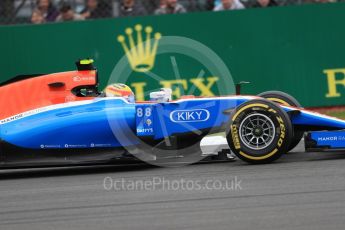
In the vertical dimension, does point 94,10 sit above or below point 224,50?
above

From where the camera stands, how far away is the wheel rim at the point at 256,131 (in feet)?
26.0

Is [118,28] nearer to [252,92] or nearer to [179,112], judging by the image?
[252,92]

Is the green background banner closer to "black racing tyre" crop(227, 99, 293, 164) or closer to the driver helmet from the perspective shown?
A: the driver helmet

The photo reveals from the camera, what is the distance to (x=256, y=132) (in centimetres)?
798

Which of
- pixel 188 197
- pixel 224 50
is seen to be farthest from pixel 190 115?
pixel 224 50

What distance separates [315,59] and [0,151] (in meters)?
5.80

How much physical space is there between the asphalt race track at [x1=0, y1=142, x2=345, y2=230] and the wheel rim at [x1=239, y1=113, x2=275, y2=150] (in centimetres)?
23

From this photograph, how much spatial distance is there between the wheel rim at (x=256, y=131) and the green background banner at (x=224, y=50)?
4.21 meters

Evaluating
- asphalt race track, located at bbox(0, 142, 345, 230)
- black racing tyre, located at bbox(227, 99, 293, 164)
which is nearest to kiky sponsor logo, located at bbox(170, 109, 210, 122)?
black racing tyre, located at bbox(227, 99, 293, 164)

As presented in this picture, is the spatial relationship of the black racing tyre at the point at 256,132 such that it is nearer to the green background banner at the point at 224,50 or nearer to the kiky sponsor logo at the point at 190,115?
the kiky sponsor logo at the point at 190,115

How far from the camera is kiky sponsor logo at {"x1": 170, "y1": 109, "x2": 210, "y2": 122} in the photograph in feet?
27.0

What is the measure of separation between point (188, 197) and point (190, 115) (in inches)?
67.2

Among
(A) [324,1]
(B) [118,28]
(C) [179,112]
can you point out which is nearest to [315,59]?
(A) [324,1]

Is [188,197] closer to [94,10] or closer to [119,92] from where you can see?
[119,92]
